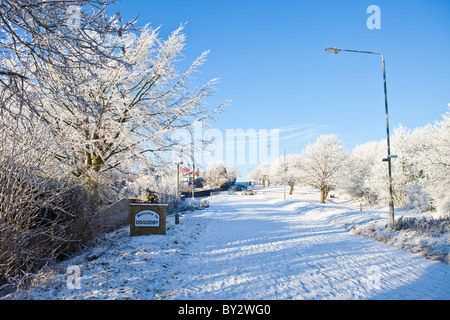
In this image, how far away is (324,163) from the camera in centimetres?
3553

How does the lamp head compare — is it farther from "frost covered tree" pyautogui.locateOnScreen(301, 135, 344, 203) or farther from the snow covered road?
"frost covered tree" pyautogui.locateOnScreen(301, 135, 344, 203)

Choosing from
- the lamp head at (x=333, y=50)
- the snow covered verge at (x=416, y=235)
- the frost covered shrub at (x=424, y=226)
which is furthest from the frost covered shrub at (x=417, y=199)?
the lamp head at (x=333, y=50)

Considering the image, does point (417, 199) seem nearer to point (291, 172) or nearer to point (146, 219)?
point (146, 219)

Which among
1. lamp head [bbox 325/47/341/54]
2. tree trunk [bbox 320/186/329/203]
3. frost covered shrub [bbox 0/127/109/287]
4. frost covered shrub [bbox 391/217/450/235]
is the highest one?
lamp head [bbox 325/47/341/54]

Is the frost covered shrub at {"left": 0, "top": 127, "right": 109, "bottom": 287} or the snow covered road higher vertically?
the frost covered shrub at {"left": 0, "top": 127, "right": 109, "bottom": 287}

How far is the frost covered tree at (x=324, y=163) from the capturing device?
35.2m

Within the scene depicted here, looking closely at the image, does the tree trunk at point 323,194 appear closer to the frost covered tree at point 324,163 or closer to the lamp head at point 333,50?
the frost covered tree at point 324,163

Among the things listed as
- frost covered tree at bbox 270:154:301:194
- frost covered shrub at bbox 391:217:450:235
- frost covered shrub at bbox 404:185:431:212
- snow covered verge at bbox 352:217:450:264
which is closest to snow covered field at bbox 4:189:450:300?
snow covered verge at bbox 352:217:450:264

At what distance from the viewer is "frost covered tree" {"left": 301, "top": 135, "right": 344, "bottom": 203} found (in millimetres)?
35188

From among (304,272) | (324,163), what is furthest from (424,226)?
(324,163)

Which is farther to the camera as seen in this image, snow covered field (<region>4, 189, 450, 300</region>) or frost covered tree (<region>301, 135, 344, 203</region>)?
frost covered tree (<region>301, 135, 344, 203</region>)
